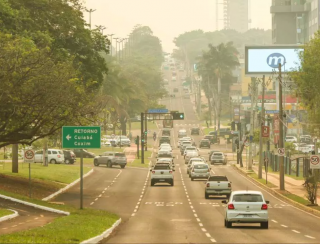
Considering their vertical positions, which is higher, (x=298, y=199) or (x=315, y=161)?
(x=315, y=161)

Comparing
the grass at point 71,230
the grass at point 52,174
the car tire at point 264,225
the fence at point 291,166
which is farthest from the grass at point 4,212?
the fence at point 291,166

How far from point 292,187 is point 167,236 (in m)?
34.6

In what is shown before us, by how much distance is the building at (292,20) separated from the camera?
187125 millimetres

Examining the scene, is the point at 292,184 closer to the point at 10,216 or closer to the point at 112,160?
the point at 112,160

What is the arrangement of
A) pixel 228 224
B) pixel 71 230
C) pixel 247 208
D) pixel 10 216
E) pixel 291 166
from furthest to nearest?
1. pixel 291 166
2. pixel 10 216
3. pixel 228 224
4. pixel 247 208
5. pixel 71 230

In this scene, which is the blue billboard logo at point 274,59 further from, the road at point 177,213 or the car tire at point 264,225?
the car tire at point 264,225

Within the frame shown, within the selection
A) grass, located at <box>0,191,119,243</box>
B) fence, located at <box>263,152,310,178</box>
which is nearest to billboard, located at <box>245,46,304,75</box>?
fence, located at <box>263,152,310,178</box>

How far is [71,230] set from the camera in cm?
2628

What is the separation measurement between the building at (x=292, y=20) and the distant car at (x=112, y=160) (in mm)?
107347

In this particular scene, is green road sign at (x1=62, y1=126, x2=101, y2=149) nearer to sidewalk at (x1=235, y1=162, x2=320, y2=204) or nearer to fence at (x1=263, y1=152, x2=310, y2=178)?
sidewalk at (x1=235, y1=162, x2=320, y2=204)

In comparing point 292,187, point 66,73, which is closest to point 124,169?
point 292,187

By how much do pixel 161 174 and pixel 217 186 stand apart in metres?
11.7

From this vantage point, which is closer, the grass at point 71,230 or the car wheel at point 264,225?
the grass at point 71,230

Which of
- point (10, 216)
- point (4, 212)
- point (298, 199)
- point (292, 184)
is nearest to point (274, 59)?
point (292, 184)
